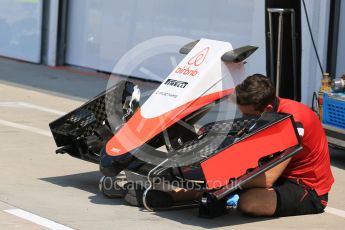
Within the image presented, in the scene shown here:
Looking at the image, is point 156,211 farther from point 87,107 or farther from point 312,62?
point 312,62

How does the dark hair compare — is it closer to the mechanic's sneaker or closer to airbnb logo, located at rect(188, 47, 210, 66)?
airbnb logo, located at rect(188, 47, 210, 66)

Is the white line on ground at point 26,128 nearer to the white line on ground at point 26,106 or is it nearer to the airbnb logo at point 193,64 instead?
the white line on ground at point 26,106

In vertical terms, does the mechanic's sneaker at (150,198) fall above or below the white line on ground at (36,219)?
above

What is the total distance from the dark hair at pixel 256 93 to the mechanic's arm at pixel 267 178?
1.49ft

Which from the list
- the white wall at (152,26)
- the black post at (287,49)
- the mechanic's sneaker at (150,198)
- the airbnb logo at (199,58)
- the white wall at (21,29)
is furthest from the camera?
the white wall at (21,29)

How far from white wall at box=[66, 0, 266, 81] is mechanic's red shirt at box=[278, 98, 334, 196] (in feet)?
18.7

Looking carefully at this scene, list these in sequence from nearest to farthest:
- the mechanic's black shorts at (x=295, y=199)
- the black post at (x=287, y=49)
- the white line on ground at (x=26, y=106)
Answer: the mechanic's black shorts at (x=295, y=199), the black post at (x=287, y=49), the white line on ground at (x=26, y=106)

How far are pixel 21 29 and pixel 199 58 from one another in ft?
32.7

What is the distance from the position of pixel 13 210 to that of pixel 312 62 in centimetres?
625

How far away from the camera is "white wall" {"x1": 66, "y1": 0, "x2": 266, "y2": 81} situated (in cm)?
1248

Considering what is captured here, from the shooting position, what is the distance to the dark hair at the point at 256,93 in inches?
245

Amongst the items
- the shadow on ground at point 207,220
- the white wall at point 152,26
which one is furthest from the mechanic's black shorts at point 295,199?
the white wall at point 152,26

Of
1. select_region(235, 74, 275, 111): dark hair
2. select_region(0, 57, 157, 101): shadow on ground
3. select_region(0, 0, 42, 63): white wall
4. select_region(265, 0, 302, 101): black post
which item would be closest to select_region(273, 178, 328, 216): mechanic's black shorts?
select_region(235, 74, 275, 111): dark hair

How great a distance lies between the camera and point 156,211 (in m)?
6.50
